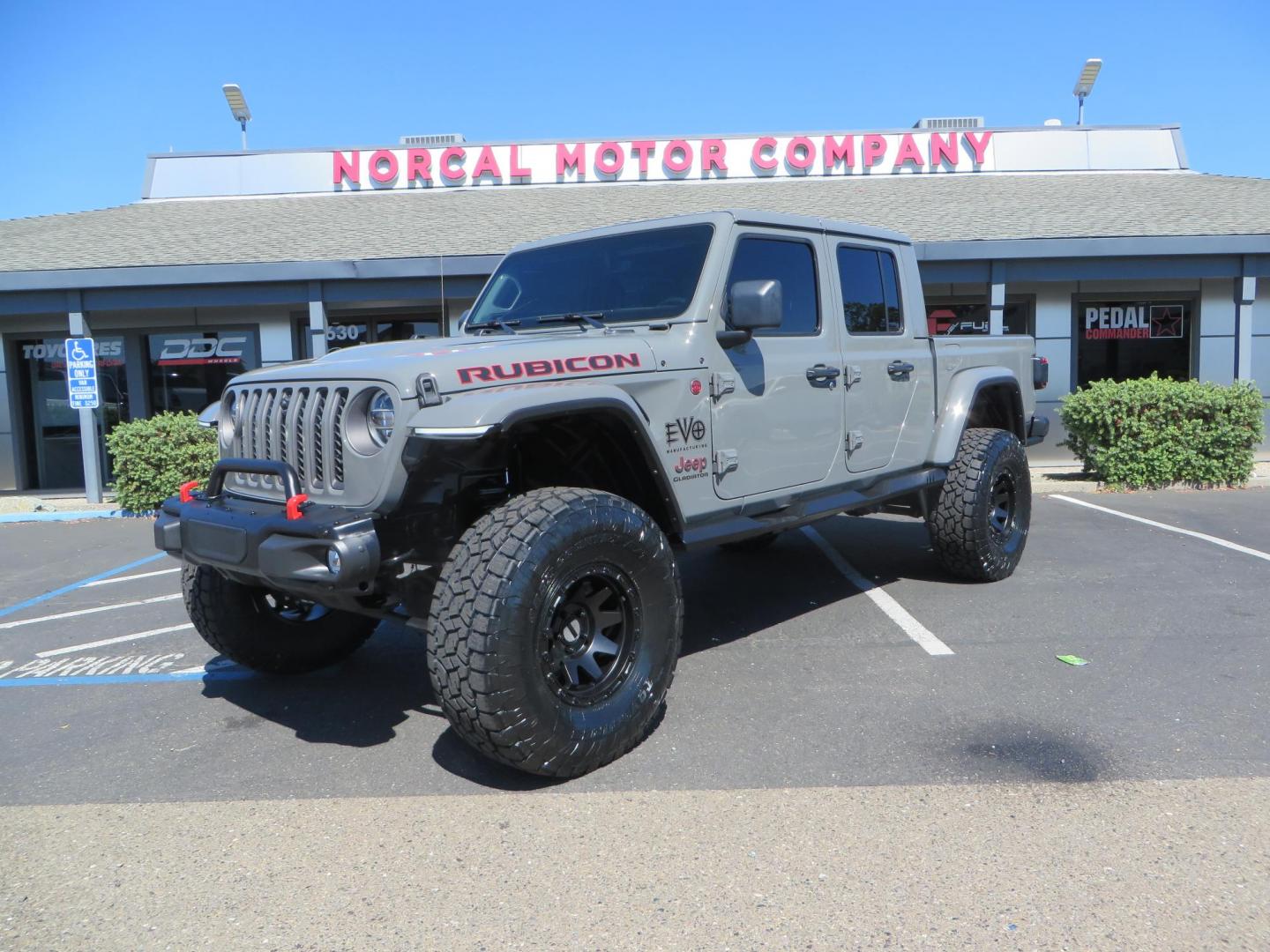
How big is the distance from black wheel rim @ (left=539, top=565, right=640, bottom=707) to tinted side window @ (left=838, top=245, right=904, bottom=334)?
2232 mm

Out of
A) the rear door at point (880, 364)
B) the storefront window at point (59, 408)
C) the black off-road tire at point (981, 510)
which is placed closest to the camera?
the rear door at point (880, 364)

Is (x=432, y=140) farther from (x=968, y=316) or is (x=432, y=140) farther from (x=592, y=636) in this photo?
(x=592, y=636)

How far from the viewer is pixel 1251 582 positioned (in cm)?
589

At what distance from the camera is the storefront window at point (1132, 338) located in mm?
14375

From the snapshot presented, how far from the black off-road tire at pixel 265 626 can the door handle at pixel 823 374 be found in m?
2.53

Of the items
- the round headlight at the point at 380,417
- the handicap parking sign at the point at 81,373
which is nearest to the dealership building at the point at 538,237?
the handicap parking sign at the point at 81,373

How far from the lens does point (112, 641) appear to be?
537 cm

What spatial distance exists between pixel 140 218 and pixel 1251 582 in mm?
16479

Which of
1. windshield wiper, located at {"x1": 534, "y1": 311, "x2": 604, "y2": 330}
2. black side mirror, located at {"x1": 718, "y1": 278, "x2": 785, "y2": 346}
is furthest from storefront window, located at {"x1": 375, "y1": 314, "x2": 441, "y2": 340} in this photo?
black side mirror, located at {"x1": 718, "y1": 278, "x2": 785, "y2": 346}

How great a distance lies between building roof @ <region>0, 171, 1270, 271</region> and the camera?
12.5 m

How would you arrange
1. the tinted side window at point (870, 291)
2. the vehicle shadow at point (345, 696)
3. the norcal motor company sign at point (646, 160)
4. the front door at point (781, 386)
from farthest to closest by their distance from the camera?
1. the norcal motor company sign at point (646, 160)
2. the tinted side window at point (870, 291)
3. the front door at point (781, 386)
4. the vehicle shadow at point (345, 696)

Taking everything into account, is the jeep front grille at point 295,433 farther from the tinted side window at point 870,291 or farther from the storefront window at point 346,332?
the storefront window at point 346,332

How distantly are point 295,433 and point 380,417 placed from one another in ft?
1.39

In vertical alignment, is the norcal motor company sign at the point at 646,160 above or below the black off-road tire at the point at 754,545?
above
